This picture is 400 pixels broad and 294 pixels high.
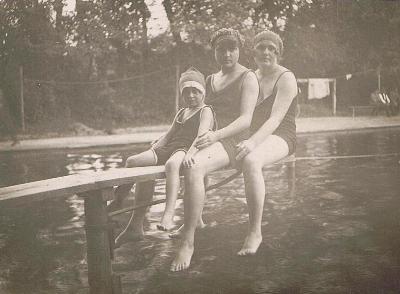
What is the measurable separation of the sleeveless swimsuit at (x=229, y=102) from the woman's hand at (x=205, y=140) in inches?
7.1

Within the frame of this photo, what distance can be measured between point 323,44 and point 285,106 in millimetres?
1989

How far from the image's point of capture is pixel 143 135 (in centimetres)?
1127

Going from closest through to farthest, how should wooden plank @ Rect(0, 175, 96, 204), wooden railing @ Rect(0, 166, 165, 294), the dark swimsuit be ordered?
wooden plank @ Rect(0, 175, 96, 204), wooden railing @ Rect(0, 166, 165, 294), the dark swimsuit

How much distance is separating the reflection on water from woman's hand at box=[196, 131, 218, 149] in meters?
0.66

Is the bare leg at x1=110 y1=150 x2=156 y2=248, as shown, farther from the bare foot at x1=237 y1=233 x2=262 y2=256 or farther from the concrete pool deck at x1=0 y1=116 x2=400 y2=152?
the concrete pool deck at x1=0 y1=116 x2=400 y2=152

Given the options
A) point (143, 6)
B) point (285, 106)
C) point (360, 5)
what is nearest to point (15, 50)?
point (143, 6)

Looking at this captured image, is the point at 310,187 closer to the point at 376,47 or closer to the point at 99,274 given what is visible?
the point at 376,47

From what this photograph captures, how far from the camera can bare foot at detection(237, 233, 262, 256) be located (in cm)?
327

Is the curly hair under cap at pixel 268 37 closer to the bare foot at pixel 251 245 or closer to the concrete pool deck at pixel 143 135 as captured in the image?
the bare foot at pixel 251 245

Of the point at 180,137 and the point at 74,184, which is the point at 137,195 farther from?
the point at 74,184

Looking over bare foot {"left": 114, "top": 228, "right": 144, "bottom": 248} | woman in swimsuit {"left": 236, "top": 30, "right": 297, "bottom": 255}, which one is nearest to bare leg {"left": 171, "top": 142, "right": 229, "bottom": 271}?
woman in swimsuit {"left": 236, "top": 30, "right": 297, "bottom": 255}

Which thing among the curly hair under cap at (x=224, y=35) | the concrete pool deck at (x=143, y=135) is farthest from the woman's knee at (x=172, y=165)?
the concrete pool deck at (x=143, y=135)

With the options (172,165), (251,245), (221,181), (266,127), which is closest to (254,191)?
(251,245)

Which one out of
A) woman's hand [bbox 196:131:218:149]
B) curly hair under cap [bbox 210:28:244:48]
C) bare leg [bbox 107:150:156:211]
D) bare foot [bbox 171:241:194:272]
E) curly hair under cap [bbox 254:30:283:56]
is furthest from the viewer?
curly hair under cap [bbox 254:30:283:56]
